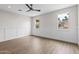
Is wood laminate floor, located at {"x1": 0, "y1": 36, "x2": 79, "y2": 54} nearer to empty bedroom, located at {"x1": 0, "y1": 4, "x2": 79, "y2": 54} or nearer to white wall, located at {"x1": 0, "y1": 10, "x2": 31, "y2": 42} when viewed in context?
empty bedroom, located at {"x1": 0, "y1": 4, "x2": 79, "y2": 54}

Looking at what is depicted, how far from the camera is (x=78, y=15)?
3.79 metres

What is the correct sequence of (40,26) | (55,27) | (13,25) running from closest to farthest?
1. (55,27)
2. (13,25)
3. (40,26)

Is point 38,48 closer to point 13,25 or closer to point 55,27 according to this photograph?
point 55,27

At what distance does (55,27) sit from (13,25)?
3098 mm

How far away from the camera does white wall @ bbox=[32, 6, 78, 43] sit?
4.21 m

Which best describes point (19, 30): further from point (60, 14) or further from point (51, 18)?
point (60, 14)

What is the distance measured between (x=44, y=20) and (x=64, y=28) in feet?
6.79

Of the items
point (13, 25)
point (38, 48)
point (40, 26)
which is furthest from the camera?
point (40, 26)

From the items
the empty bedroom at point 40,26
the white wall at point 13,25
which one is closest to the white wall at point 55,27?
the empty bedroom at point 40,26

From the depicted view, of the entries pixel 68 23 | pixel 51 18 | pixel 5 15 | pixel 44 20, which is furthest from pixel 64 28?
pixel 5 15

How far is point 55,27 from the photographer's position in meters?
5.38

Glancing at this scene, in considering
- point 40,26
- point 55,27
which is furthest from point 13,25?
point 55,27

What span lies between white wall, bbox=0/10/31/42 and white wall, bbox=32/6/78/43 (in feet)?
2.12

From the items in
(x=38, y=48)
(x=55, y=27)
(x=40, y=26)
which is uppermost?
(x=40, y=26)
